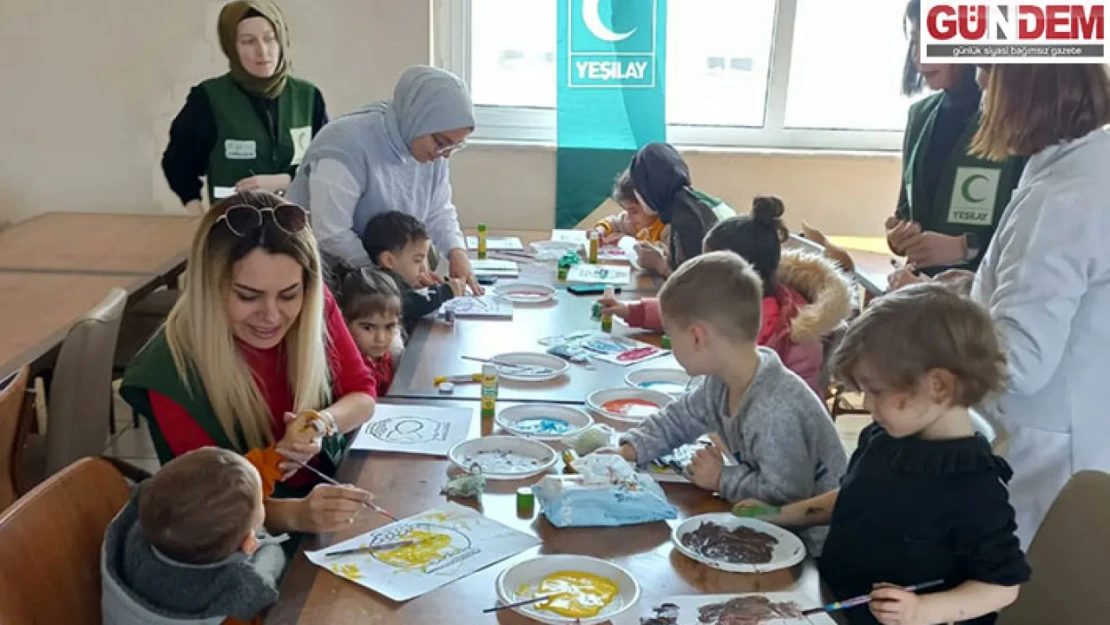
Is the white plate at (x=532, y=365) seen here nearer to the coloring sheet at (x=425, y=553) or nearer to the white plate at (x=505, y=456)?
the white plate at (x=505, y=456)

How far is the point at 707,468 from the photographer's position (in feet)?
5.80

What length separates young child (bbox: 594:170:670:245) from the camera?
381cm

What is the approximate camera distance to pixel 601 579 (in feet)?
4.86

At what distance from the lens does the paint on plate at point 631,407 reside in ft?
7.23

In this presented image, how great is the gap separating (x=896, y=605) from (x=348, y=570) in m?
0.79

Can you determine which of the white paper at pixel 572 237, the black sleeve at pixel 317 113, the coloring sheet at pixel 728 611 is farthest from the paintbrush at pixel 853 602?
the black sleeve at pixel 317 113

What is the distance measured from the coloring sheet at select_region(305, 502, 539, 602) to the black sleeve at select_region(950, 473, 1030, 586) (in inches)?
25.3

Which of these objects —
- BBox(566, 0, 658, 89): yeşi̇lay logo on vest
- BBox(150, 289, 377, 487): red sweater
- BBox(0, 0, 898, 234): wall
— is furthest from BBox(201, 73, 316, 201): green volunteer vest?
BBox(150, 289, 377, 487): red sweater

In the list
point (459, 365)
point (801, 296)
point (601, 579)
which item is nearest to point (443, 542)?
point (601, 579)

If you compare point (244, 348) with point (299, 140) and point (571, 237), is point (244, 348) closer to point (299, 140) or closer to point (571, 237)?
point (299, 140)

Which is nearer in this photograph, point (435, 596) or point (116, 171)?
point (435, 596)

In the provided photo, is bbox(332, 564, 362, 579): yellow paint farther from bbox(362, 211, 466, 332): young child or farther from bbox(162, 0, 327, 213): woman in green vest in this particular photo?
bbox(162, 0, 327, 213): woman in green vest

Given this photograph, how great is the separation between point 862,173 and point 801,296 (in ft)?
8.76

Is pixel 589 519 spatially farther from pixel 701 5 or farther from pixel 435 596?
pixel 701 5
